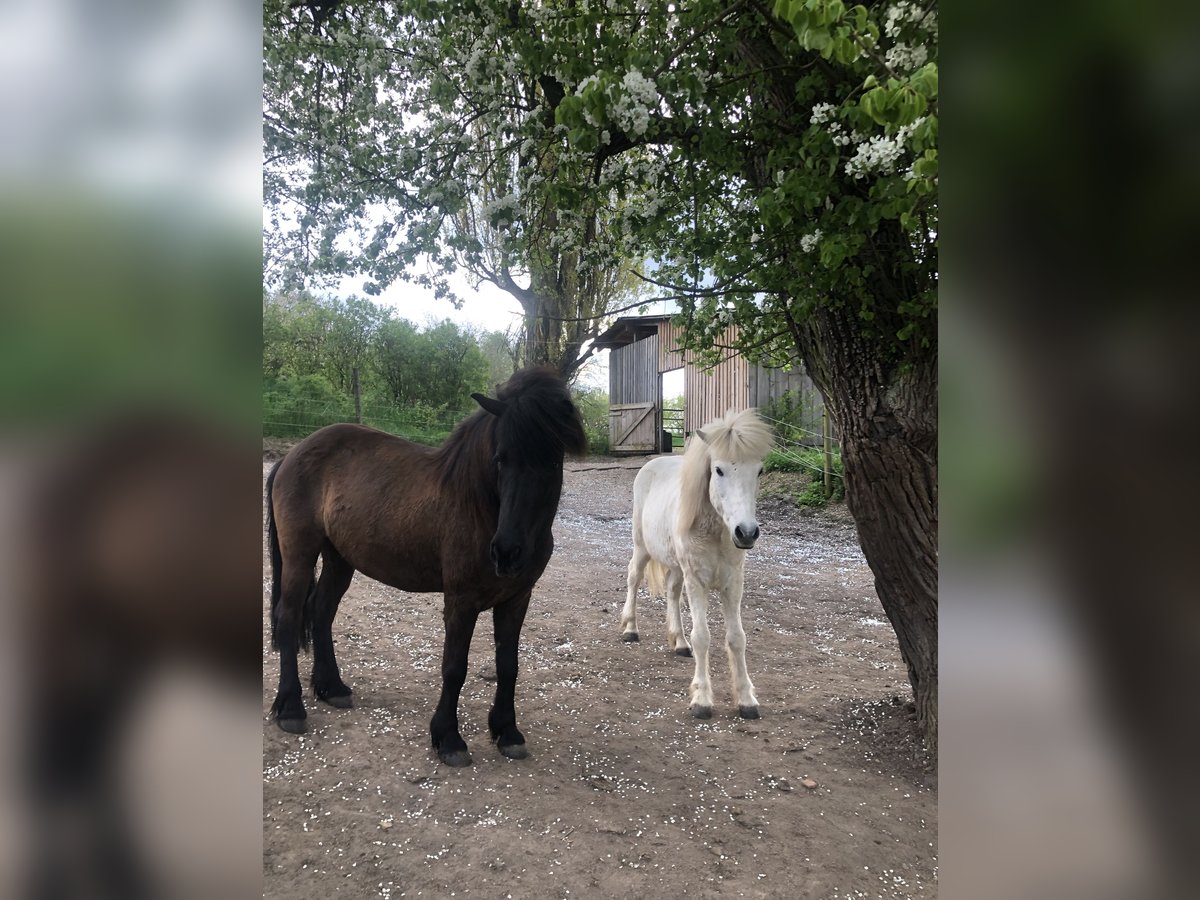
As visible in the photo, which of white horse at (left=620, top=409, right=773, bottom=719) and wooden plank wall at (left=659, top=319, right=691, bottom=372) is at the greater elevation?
wooden plank wall at (left=659, top=319, right=691, bottom=372)

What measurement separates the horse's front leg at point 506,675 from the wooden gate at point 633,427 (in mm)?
1205

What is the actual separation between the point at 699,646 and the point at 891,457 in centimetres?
139

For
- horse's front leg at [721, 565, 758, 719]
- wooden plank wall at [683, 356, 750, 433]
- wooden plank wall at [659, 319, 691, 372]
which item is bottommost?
horse's front leg at [721, 565, 758, 719]

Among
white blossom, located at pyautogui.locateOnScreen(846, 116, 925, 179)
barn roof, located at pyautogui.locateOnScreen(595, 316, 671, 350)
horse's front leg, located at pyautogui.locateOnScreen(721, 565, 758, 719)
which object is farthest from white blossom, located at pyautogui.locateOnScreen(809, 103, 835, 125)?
horse's front leg, located at pyautogui.locateOnScreen(721, 565, 758, 719)

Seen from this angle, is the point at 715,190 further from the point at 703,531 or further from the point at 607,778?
the point at 607,778

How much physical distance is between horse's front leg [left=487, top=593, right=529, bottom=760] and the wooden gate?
1.20 meters

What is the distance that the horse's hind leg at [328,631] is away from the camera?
9.93ft

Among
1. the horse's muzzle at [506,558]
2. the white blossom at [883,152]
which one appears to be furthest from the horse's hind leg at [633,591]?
the white blossom at [883,152]

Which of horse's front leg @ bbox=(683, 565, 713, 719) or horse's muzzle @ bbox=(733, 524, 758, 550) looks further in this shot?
horse's front leg @ bbox=(683, 565, 713, 719)

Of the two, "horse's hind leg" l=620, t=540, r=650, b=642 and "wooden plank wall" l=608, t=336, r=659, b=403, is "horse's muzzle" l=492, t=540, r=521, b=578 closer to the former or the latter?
"wooden plank wall" l=608, t=336, r=659, b=403

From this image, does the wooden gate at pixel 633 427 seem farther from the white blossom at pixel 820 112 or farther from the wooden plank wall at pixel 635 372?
the white blossom at pixel 820 112

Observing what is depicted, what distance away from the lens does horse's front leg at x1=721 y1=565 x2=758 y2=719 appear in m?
3.10
